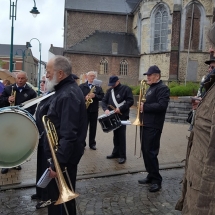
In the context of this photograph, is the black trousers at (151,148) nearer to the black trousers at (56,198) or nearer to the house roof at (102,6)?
the black trousers at (56,198)

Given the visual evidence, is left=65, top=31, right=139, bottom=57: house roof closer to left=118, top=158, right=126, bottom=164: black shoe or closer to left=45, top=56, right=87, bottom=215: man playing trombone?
left=118, top=158, right=126, bottom=164: black shoe

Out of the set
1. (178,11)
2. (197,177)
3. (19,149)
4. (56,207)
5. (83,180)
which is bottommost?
(83,180)

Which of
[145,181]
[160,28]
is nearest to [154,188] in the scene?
[145,181]

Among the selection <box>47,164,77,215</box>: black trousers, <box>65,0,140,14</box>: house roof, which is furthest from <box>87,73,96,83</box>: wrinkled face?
<box>65,0,140,14</box>: house roof

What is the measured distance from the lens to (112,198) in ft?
15.7

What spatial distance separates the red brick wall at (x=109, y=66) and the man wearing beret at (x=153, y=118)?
32348mm

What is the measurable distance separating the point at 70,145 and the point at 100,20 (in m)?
40.4

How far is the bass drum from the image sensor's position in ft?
13.1

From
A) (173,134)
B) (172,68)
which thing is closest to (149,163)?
(173,134)

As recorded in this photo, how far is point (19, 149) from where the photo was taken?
414 centimetres

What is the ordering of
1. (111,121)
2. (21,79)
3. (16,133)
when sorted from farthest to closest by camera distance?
(111,121)
(21,79)
(16,133)

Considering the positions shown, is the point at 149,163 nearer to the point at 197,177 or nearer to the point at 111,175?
the point at 111,175

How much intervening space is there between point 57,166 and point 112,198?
83.7 inches

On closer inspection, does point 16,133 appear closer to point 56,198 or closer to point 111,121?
point 56,198
